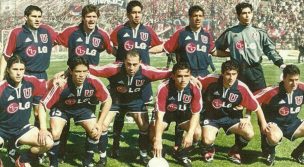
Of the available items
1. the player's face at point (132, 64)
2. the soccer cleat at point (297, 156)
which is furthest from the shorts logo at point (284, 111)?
the player's face at point (132, 64)

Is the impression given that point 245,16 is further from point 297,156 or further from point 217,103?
point 297,156

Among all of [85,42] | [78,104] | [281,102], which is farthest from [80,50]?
[281,102]

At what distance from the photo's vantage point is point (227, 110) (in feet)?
18.7

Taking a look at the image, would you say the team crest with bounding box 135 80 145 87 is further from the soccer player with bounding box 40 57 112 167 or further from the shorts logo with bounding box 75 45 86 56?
the shorts logo with bounding box 75 45 86 56

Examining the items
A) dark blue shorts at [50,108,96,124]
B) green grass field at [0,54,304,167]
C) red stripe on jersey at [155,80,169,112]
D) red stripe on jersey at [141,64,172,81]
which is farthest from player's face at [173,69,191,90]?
dark blue shorts at [50,108,96,124]

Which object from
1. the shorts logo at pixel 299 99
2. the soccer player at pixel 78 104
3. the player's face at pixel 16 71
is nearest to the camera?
the player's face at pixel 16 71

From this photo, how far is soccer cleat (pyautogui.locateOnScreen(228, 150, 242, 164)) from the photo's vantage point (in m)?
5.58

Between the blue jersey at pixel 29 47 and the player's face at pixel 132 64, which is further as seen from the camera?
the blue jersey at pixel 29 47

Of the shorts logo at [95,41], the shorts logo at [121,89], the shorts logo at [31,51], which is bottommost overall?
the shorts logo at [121,89]

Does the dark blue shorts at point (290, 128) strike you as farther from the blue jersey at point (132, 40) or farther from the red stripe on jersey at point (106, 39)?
the red stripe on jersey at point (106, 39)

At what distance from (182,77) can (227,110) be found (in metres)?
0.93

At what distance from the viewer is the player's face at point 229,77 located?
5.34m

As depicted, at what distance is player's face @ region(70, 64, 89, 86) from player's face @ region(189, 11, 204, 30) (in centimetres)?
175

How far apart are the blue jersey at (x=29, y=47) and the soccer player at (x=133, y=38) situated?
1.00 meters
